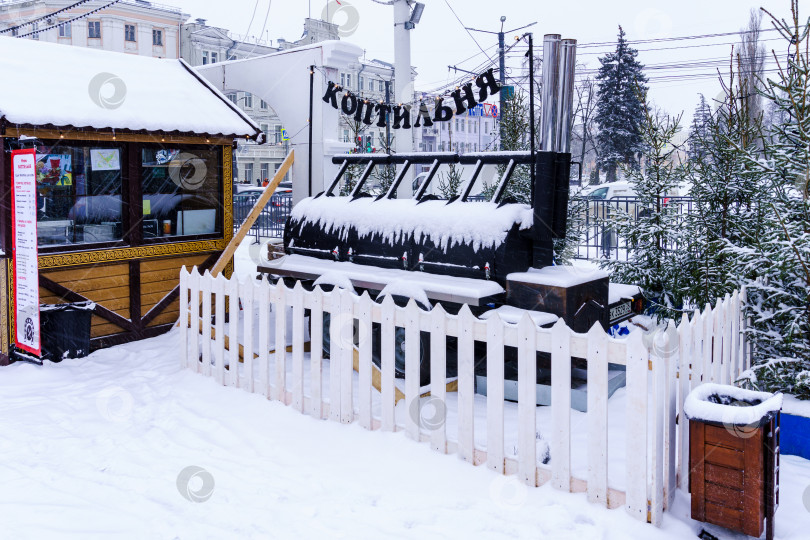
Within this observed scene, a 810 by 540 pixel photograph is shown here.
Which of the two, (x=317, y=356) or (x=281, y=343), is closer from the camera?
(x=317, y=356)

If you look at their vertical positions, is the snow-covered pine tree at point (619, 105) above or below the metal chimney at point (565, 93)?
above

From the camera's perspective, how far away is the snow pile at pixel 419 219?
6.78 metres

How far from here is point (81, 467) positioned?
5016 mm

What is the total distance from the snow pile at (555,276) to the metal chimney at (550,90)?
1.18m

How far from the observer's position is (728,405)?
13.6 feet

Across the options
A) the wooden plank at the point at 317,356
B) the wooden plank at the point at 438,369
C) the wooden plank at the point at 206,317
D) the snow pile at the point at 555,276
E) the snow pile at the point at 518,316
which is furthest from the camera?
the wooden plank at the point at 206,317

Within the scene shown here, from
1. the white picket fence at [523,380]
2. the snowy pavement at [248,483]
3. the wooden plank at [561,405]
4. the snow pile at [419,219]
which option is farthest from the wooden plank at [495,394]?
the snow pile at [419,219]

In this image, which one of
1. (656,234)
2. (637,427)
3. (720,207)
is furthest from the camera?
(656,234)

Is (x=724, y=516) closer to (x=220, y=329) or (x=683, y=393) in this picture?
(x=683, y=393)

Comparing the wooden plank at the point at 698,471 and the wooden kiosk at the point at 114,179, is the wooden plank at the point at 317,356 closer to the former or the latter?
the wooden plank at the point at 698,471

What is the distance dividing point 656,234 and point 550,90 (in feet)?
10.0

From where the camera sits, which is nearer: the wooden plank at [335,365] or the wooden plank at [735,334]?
the wooden plank at [335,365]

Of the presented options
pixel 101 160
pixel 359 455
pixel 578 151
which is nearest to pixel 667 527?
pixel 359 455

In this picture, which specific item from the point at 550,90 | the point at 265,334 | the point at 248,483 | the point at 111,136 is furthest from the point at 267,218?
the point at 248,483
